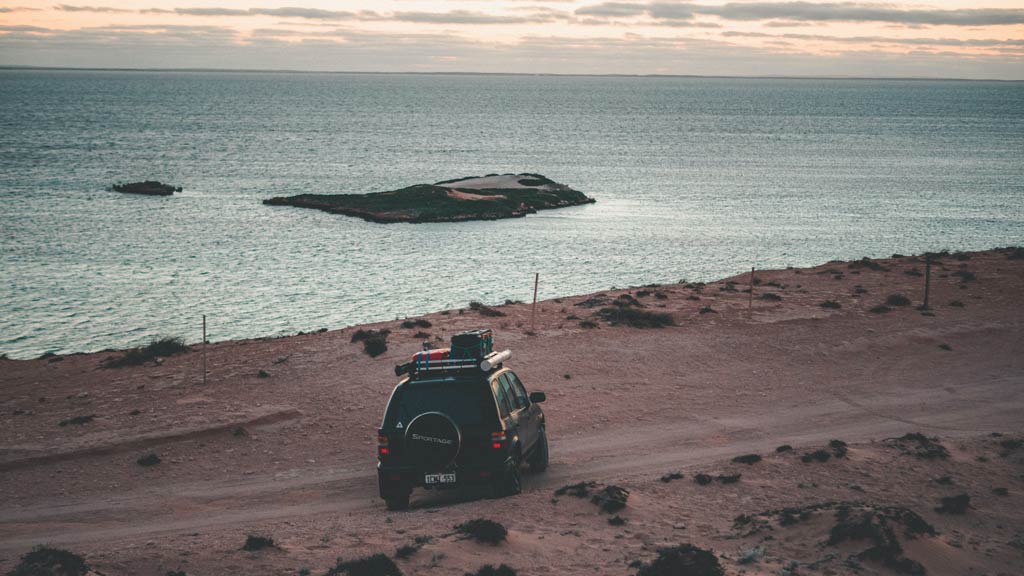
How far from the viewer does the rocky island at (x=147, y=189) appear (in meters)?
85.8

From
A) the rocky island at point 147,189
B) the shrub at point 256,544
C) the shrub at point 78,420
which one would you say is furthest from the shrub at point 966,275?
the rocky island at point 147,189

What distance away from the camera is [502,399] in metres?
14.1

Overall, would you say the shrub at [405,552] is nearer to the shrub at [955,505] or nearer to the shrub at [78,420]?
the shrub at [955,505]

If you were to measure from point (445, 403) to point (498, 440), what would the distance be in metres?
0.94

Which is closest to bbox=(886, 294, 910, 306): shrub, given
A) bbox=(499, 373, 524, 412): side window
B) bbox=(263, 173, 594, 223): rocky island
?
bbox=(499, 373, 524, 412): side window

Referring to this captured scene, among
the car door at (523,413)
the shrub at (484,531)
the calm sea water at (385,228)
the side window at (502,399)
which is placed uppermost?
the side window at (502,399)

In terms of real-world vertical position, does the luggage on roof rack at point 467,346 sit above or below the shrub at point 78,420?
above

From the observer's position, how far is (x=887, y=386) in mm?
22469

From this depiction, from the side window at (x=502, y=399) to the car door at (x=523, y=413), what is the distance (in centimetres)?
32

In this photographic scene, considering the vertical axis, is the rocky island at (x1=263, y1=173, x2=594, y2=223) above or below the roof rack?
below

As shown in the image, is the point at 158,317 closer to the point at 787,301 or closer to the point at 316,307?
the point at 316,307

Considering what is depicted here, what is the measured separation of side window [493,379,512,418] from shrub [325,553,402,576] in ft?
10.9

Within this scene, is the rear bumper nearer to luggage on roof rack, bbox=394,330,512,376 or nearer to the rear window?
the rear window

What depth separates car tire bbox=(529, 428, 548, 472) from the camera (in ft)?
52.0
